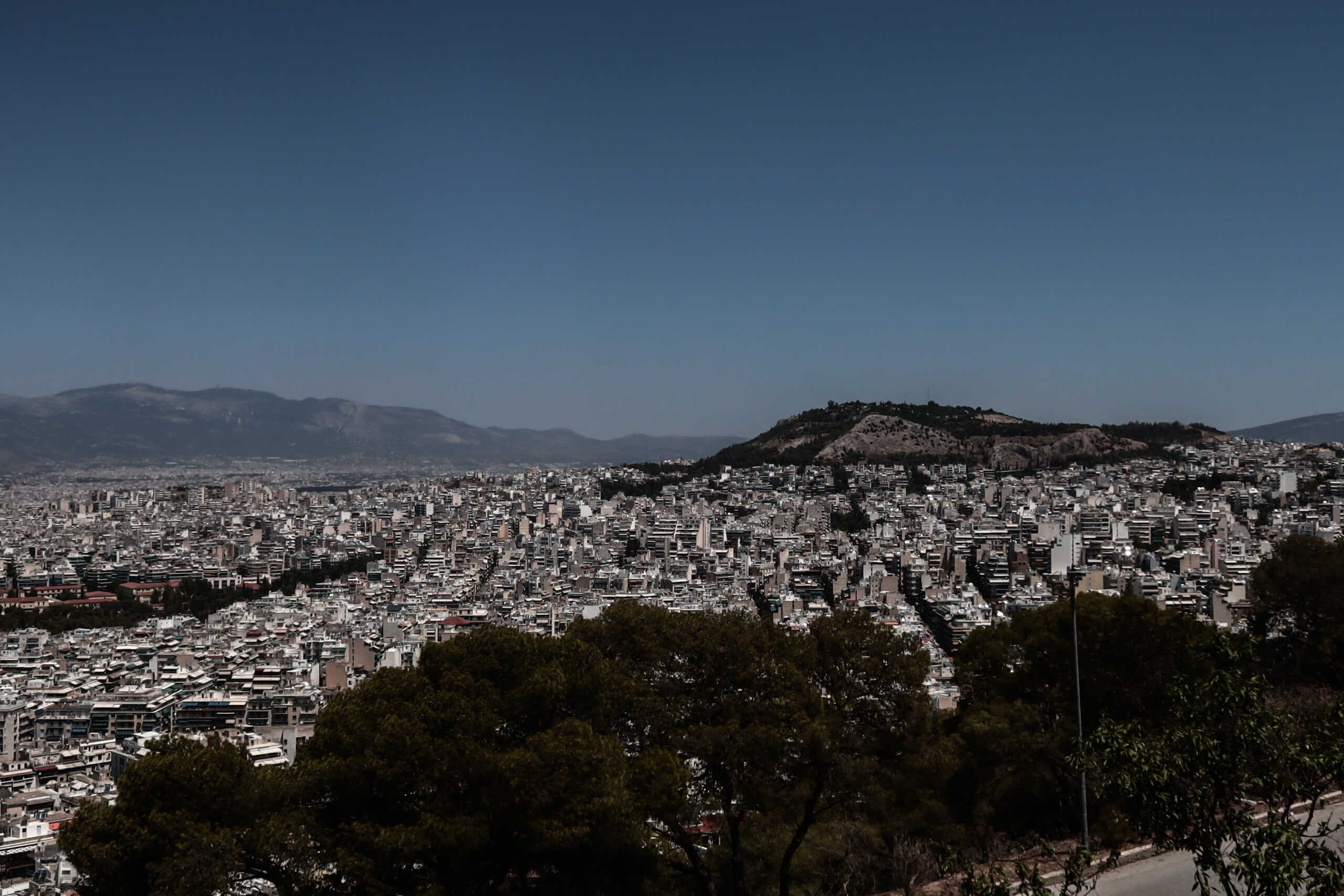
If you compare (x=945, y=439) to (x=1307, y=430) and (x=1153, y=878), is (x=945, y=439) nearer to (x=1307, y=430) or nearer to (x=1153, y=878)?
(x=1153, y=878)

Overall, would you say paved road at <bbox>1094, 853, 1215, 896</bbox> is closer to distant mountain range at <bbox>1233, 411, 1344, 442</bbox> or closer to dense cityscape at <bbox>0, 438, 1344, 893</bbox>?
dense cityscape at <bbox>0, 438, 1344, 893</bbox>

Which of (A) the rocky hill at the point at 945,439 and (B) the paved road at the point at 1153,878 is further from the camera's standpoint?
(A) the rocky hill at the point at 945,439

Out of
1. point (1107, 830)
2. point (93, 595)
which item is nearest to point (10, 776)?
point (1107, 830)

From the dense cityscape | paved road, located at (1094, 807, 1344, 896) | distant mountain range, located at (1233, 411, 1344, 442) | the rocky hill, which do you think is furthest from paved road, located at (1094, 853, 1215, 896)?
distant mountain range, located at (1233, 411, 1344, 442)

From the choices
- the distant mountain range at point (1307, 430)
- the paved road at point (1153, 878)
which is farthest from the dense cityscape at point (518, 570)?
the distant mountain range at point (1307, 430)

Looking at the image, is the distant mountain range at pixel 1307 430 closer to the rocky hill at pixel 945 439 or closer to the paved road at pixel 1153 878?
the rocky hill at pixel 945 439

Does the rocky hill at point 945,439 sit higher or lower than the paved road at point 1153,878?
higher
